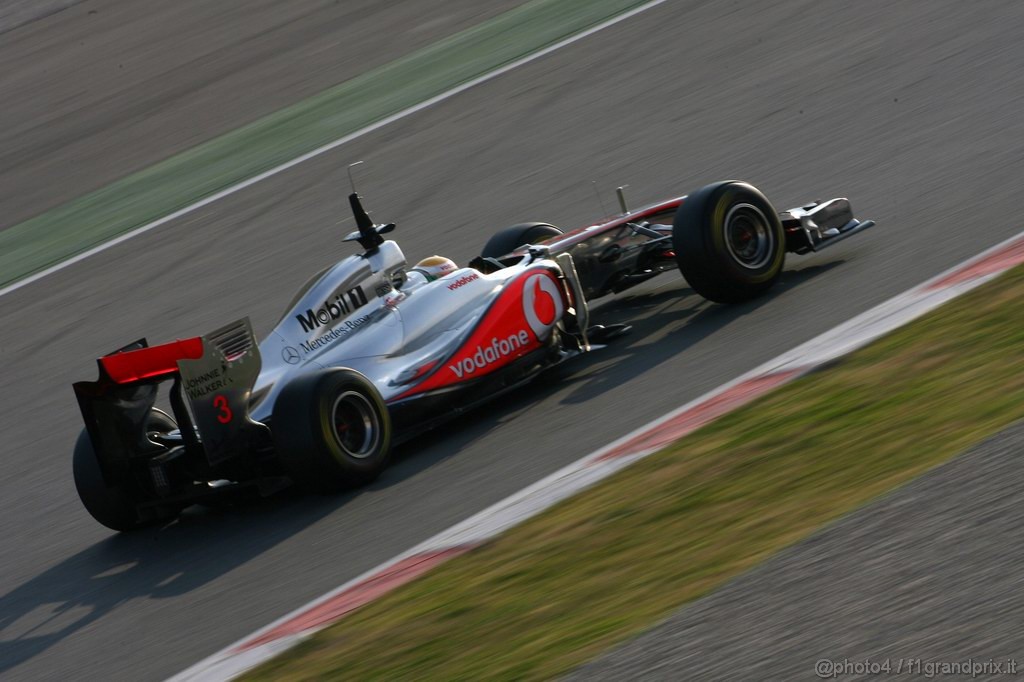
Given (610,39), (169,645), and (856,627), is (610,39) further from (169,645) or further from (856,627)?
(856,627)

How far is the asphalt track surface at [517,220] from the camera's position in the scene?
231 inches

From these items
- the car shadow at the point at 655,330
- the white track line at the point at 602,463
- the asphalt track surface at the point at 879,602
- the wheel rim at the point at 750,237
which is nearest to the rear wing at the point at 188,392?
the white track line at the point at 602,463

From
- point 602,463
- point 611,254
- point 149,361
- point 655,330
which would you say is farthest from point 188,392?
point 611,254

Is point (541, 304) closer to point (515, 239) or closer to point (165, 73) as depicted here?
point (515, 239)

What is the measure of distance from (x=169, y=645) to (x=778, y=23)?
995 cm

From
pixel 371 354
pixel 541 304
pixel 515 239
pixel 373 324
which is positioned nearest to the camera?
pixel 371 354

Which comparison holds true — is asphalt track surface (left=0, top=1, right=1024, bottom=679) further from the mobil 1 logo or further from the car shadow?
the mobil 1 logo

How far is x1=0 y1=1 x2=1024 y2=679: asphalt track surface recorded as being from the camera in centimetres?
588

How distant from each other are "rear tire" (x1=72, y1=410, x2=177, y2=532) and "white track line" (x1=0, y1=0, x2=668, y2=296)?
19.7ft

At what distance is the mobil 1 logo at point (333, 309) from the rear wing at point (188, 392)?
55 cm

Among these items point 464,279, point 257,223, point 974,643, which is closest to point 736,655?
point 974,643

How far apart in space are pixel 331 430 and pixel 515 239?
269 centimetres

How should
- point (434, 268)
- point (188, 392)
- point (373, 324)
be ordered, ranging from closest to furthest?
1. point (188, 392)
2. point (373, 324)
3. point (434, 268)

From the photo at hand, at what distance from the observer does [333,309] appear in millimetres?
7027
